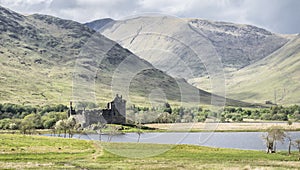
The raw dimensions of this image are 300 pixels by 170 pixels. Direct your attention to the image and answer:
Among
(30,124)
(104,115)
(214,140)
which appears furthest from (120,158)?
(104,115)

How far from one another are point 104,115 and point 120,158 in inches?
4632

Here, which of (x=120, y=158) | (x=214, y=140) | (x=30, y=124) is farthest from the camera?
(x=30, y=124)

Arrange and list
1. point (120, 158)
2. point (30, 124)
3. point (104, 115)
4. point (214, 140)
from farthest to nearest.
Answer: point (104, 115) → point (30, 124) → point (214, 140) → point (120, 158)

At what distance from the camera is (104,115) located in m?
185

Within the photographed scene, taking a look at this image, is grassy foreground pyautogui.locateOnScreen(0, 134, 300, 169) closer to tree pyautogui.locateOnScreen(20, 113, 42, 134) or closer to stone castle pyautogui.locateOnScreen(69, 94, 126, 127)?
tree pyautogui.locateOnScreen(20, 113, 42, 134)

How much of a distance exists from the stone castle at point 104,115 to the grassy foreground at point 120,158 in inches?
3498

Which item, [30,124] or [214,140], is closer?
[214,140]

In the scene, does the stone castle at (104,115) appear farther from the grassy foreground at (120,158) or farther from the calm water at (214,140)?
the grassy foreground at (120,158)

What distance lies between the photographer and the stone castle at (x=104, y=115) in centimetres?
17993

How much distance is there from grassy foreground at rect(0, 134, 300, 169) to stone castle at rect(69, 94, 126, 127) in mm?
88859

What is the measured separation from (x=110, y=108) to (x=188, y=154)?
115 m

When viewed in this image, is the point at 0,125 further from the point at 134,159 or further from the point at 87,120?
the point at 134,159

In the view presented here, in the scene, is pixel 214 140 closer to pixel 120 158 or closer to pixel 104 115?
pixel 104 115

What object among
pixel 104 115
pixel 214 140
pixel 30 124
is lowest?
pixel 214 140
